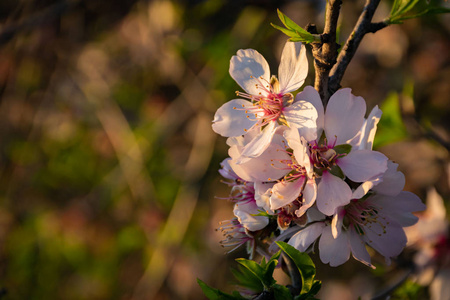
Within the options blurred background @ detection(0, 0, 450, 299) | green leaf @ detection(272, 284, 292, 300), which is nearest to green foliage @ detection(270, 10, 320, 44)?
green leaf @ detection(272, 284, 292, 300)

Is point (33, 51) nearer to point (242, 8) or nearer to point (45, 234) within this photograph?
point (45, 234)

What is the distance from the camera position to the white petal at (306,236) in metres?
0.53

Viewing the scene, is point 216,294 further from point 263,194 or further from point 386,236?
point 386,236

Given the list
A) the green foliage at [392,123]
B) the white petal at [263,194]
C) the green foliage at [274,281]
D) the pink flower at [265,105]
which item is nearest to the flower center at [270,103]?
the pink flower at [265,105]

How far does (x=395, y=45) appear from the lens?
1.92m

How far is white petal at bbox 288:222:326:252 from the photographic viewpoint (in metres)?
0.53

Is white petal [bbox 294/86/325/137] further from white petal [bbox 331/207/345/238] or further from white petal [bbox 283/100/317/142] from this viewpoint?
white petal [bbox 331/207/345/238]

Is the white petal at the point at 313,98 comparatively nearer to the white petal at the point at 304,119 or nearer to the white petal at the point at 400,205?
the white petal at the point at 304,119

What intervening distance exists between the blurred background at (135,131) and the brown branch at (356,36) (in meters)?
1.37

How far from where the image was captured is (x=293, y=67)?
0.59 metres

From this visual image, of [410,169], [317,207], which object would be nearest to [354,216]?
[317,207]

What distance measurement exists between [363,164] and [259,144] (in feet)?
0.47

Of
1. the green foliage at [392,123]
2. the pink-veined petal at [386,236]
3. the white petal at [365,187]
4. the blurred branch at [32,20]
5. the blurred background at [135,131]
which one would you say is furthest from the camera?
the blurred background at [135,131]

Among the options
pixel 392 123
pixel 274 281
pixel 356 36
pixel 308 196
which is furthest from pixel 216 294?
pixel 392 123
